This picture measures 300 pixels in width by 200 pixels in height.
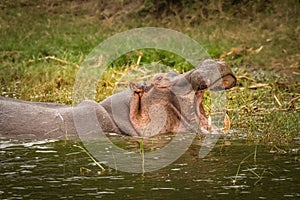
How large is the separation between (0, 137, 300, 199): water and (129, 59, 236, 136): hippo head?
0.27 meters

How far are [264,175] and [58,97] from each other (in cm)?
448

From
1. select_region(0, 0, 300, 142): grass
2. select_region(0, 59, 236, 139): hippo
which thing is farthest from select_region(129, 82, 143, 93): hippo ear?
select_region(0, 0, 300, 142): grass

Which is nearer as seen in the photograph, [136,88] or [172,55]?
[136,88]

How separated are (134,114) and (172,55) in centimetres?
509

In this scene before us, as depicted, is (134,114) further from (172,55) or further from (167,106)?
(172,55)

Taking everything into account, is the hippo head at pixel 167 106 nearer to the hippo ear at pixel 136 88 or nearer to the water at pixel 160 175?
the hippo ear at pixel 136 88

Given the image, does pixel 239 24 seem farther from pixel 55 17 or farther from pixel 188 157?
pixel 188 157

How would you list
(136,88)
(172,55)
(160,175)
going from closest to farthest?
(160,175) → (136,88) → (172,55)

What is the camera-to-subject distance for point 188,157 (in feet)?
19.3

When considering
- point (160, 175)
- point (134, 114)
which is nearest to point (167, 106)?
point (134, 114)

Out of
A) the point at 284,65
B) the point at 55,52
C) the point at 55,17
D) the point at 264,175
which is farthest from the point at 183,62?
the point at 264,175

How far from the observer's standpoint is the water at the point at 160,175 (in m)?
4.77

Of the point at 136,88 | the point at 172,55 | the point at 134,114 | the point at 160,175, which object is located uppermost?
the point at 172,55

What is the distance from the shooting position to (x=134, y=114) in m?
6.52
